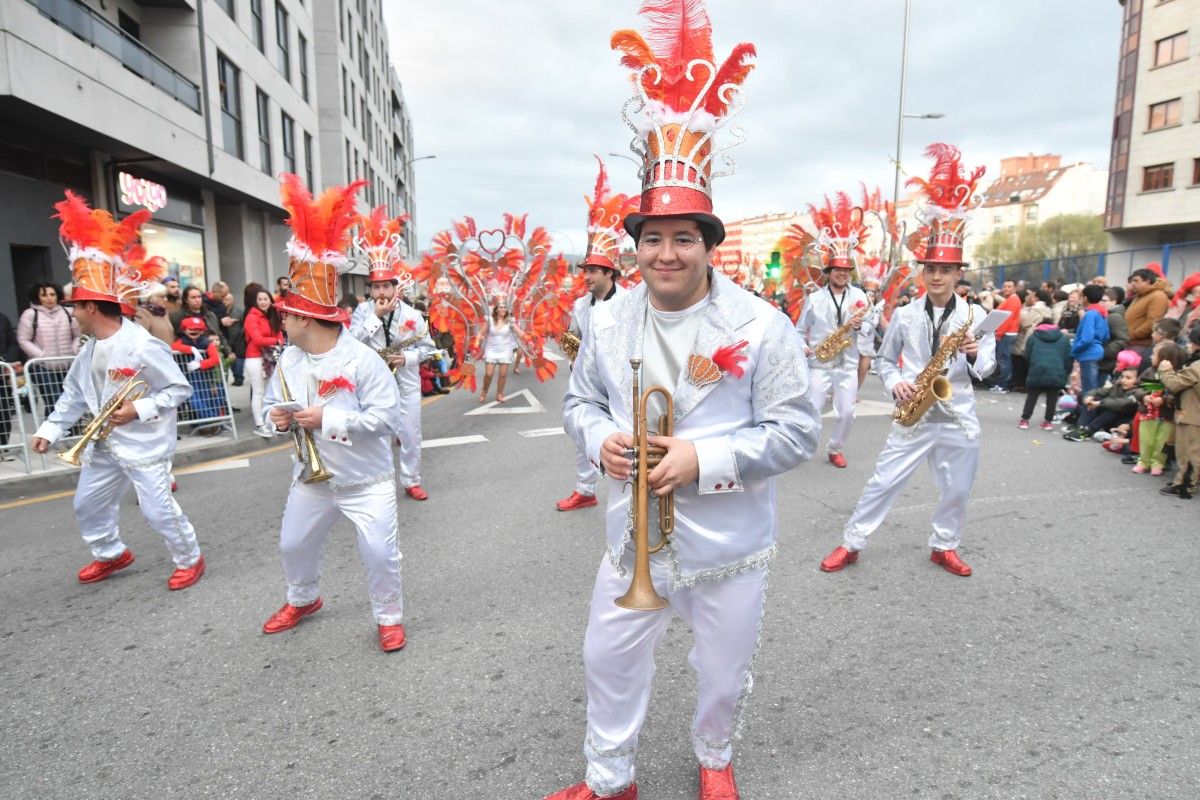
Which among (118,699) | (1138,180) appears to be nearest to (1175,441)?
(118,699)

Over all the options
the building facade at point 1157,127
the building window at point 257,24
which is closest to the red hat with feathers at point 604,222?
the building window at point 257,24

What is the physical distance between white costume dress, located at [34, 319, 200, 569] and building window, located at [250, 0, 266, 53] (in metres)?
18.4

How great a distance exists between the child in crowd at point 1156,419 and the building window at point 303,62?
2495 centimetres

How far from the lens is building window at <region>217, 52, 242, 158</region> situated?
1675 cm

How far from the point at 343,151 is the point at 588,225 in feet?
89.8

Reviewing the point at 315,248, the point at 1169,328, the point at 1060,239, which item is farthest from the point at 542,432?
the point at 1060,239

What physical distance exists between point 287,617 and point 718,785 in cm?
242

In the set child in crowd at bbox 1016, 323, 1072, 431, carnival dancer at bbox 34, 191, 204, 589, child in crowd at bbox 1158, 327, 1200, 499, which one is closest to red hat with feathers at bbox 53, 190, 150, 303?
carnival dancer at bbox 34, 191, 204, 589

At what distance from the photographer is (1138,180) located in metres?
30.9

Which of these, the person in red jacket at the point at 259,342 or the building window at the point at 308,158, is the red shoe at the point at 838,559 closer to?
the person in red jacket at the point at 259,342

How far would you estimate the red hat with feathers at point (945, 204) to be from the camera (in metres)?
4.27

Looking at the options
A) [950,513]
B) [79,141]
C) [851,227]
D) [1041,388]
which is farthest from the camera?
[79,141]

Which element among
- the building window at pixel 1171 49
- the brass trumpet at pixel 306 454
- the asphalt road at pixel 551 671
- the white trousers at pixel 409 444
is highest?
the building window at pixel 1171 49

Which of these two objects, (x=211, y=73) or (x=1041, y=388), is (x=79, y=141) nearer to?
(x=211, y=73)
